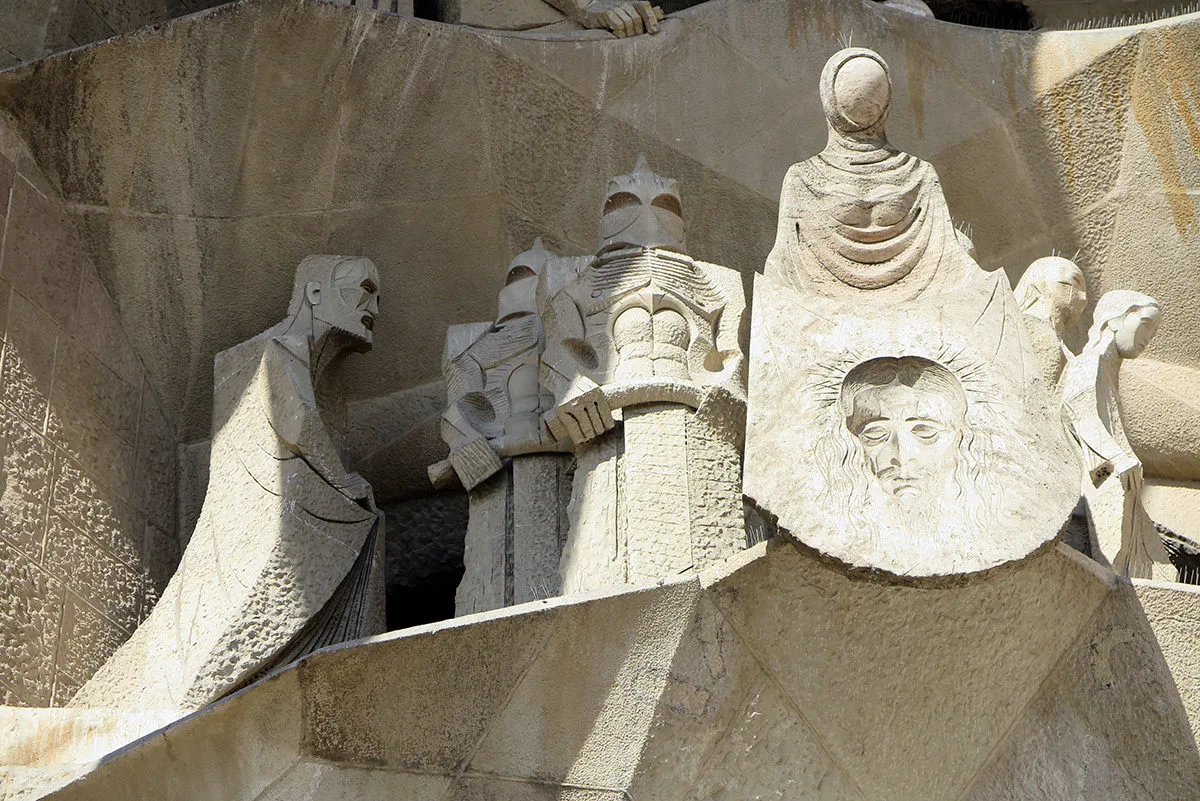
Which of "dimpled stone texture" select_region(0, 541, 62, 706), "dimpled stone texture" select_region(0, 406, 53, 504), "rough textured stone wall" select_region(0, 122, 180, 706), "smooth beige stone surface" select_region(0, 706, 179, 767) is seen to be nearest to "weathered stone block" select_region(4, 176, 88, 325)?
"rough textured stone wall" select_region(0, 122, 180, 706)

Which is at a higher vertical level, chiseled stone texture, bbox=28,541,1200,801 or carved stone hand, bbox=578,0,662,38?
carved stone hand, bbox=578,0,662,38

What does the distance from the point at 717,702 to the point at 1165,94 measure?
3.26 metres

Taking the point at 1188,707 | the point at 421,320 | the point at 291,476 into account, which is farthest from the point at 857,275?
the point at 421,320

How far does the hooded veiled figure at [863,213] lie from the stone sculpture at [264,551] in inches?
54.1

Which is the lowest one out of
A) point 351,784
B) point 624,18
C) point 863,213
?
point 351,784

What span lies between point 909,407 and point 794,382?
9.8 inches

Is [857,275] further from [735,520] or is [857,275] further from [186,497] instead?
[186,497]

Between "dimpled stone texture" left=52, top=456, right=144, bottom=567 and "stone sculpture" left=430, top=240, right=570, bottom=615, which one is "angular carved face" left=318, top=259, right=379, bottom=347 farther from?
"dimpled stone texture" left=52, top=456, right=144, bottom=567

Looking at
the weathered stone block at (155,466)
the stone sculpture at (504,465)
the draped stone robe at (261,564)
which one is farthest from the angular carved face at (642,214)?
the weathered stone block at (155,466)

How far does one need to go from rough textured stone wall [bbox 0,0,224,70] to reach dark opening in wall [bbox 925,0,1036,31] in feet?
9.42

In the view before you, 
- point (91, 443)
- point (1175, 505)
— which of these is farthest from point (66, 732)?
point (1175, 505)

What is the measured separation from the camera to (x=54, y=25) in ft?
23.8

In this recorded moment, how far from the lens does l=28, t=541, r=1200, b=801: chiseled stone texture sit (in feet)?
16.8

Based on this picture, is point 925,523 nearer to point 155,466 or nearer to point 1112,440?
point 1112,440
